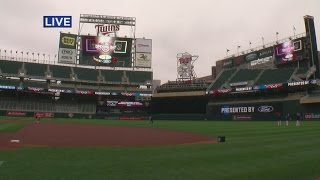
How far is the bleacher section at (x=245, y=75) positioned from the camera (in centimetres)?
6655

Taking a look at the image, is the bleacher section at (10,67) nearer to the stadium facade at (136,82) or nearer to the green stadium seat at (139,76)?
the stadium facade at (136,82)

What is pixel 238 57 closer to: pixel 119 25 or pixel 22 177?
pixel 119 25

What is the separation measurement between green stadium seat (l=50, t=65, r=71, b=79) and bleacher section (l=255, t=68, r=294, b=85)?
4358 cm

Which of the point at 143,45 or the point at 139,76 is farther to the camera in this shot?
the point at 139,76

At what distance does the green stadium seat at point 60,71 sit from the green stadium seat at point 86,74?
6.43 feet

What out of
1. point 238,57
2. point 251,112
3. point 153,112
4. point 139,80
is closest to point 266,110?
point 251,112

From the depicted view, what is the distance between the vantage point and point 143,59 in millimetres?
79688

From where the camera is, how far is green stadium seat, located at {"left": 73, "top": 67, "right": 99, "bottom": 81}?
3143 inches

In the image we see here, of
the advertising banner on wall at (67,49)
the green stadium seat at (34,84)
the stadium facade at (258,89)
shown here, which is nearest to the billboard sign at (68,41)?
the advertising banner on wall at (67,49)

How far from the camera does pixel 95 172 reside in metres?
8.05

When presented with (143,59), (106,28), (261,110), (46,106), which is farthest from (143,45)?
(261,110)

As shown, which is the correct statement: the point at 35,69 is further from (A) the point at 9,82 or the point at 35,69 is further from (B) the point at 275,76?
(B) the point at 275,76

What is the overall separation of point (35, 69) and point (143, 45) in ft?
84.3

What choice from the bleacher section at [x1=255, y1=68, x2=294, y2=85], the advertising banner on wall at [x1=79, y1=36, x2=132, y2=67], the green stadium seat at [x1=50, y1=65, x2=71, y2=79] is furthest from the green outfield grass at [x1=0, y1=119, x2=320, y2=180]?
the green stadium seat at [x1=50, y1=65, x2=71, y2=79]
